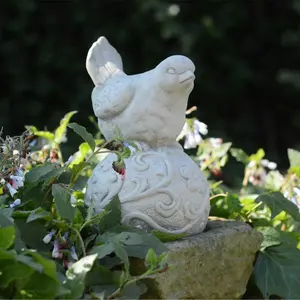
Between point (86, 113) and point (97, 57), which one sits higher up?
point (97, 57)

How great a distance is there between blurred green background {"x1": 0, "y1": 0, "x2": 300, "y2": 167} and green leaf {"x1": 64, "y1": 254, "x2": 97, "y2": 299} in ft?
9.96

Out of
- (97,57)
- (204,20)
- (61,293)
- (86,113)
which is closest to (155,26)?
(204,20)

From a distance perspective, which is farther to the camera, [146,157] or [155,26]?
[155,26]

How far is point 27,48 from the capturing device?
15.2 ft

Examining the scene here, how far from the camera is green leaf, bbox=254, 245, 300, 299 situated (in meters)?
1.97

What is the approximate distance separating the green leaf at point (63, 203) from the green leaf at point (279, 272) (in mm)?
638

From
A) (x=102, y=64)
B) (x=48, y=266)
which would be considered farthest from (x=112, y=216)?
(x=102, y=64)

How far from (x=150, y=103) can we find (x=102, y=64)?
0.22m

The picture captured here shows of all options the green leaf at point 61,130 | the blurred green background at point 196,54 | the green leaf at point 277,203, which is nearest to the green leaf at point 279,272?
the green leaf at point 277,203

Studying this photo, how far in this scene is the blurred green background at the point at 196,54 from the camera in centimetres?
461

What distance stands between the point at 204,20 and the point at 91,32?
755mm

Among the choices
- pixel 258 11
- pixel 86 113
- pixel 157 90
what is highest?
pixel 157 90

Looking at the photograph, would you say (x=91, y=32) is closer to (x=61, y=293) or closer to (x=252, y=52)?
(x=252, y=52)

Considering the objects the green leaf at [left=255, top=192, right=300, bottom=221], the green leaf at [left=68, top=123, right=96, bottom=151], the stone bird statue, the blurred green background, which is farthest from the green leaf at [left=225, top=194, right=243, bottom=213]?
the blurred green background
